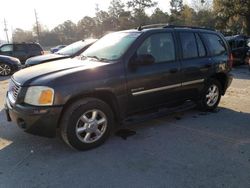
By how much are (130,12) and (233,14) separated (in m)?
31.5

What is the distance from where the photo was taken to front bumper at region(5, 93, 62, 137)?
4.23 metres

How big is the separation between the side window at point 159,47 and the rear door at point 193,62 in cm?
29

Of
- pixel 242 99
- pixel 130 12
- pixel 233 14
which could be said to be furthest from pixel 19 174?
pixel 130 12

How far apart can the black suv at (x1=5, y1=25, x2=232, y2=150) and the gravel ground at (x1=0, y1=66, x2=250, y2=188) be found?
0.42 m

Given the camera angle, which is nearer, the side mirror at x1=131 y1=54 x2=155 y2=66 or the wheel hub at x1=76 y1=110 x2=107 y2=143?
the wheel hub at x1=76 y1=110 x2=107 y2=143

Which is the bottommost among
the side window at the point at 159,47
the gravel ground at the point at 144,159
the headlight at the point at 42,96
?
the gravel ground at the point at 144,159

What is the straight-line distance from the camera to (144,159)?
437 cm

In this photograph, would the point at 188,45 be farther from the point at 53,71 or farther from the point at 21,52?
the point at 21,52

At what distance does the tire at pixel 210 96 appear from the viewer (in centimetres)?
654

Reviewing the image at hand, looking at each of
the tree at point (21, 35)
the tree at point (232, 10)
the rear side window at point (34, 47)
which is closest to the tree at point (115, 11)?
the tree at point (21, 35)

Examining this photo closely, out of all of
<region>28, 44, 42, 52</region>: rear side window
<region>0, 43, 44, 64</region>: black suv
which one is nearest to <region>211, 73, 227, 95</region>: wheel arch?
<region>0, 43, 44, 64</region>: black suv

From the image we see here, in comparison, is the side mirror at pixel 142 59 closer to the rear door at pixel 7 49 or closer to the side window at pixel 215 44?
the side window at pixel 215 44

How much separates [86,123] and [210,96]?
3289mm

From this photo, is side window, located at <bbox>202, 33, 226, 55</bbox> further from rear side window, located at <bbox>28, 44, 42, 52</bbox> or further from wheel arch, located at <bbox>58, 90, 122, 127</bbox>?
rear side window, located at <bbox>28, 44, 42, 52</bbox>
